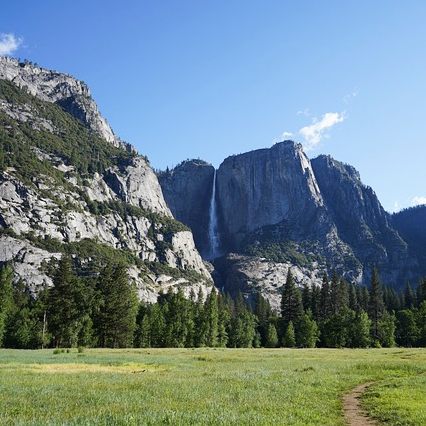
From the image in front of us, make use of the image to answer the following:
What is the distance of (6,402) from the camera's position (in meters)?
21.0

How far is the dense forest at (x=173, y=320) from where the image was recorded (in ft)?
311

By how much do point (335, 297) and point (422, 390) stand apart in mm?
134000

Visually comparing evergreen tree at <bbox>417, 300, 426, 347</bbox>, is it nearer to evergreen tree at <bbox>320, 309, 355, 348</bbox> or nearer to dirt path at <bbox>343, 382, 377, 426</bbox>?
evergreen tree at <bbox>320, 309, 355, 348</bbox>

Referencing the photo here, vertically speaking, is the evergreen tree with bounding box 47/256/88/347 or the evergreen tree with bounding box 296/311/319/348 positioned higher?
the evergreen tree with bounding box 47/256/88/347

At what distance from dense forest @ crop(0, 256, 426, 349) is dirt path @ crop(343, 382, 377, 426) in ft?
227

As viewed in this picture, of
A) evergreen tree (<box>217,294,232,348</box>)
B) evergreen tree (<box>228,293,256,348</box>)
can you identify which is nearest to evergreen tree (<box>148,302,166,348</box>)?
evergreen tree (<box>217,294,232,348</box>)

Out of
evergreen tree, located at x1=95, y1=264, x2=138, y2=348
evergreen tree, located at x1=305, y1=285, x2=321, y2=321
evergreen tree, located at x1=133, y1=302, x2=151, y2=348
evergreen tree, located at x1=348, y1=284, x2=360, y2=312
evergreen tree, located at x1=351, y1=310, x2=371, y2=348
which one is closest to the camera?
evergreen tree, located at x1=95, y1=264, x2=138, y2=348

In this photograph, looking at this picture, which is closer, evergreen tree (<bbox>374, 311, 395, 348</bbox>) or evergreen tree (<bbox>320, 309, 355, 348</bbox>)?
evergreen tree (<bbox>374, 311, 395, 348</bbox>)

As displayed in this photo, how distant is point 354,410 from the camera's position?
22766 mm


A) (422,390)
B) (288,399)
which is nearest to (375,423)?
(288,399)

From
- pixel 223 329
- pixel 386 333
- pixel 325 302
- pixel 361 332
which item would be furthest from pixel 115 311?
pixel 325 302

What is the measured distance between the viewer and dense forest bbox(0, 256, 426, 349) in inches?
3728

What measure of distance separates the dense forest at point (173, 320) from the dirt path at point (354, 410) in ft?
227

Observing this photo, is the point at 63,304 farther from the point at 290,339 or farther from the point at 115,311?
the point at 290,339
